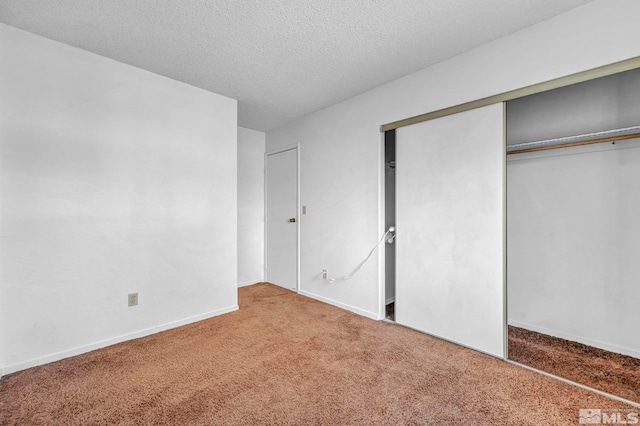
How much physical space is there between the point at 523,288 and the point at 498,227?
98 centimetres

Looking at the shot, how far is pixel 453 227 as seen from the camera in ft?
8.09

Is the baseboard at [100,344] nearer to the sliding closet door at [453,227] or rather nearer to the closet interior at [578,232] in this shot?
the sliding closet door at [453,227]

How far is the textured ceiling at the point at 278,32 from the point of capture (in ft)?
5.99

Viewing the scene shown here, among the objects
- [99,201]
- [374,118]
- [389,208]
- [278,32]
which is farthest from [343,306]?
[278,32]

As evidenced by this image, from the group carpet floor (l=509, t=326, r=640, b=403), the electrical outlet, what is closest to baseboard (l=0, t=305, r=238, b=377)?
the electrical outlet

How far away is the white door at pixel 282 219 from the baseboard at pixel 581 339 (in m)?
2.69

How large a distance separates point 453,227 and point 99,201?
308 cm

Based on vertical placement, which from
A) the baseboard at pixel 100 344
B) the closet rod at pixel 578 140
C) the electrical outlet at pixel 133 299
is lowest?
the baseboard at pixel 100 344

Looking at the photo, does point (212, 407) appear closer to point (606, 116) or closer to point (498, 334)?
point (498, 334)

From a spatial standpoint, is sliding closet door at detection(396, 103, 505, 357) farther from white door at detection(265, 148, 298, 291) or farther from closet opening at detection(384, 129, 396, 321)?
white door at detection(265, 148, 298, 291)

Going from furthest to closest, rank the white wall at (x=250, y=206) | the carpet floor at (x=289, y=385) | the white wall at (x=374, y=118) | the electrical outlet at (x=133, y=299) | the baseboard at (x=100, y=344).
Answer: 1. the white wall at (x=250, y=206)
2. the electrical outlet at (x=133, y=299)
3. the baseboard at (x=100, y=344)
4. the white wall at (x=374, y=118)
5. the carpet floor at (x=289, y=385)

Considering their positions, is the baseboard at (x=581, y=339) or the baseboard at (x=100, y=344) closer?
the baseboard at (x=100, y=344)

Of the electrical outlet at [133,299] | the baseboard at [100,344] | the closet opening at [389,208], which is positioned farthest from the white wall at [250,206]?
the closet opening at [389,208]

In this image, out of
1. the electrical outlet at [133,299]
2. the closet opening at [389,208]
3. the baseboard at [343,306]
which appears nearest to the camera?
the electrical outlet at [133,299]
